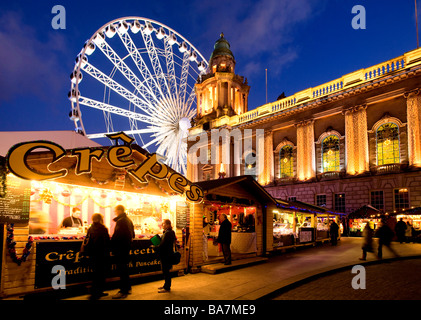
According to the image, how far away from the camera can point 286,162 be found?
1330 inches

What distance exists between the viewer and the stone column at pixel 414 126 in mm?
23969

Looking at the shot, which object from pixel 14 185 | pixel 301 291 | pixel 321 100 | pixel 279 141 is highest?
pixel 321 100

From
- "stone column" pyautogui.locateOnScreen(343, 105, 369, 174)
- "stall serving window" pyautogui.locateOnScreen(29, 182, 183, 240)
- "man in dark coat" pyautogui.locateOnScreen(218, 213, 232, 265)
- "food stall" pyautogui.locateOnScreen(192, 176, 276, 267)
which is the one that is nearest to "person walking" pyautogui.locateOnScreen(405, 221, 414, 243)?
"stone column" pyautogui.locateOnScreen(343, 105, 369, 174)

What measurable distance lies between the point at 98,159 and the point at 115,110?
16405mm

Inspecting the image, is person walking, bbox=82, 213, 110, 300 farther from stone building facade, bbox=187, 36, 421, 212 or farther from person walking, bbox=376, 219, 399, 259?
stone building facade, bbox=187, 36, 421, 212

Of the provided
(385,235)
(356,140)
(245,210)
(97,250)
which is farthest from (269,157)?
(97,250)

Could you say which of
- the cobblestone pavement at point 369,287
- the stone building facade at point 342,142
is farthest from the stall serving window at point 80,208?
the stone building facade at point 342,142

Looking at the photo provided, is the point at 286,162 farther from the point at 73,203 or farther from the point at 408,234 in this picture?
the point at 73,203

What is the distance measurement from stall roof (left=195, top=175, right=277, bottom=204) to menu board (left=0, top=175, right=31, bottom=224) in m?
5.75

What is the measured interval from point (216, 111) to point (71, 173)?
3585 cm

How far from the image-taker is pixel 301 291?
26.7 ft

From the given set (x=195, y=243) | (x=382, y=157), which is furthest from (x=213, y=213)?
(x=382, y=157)
